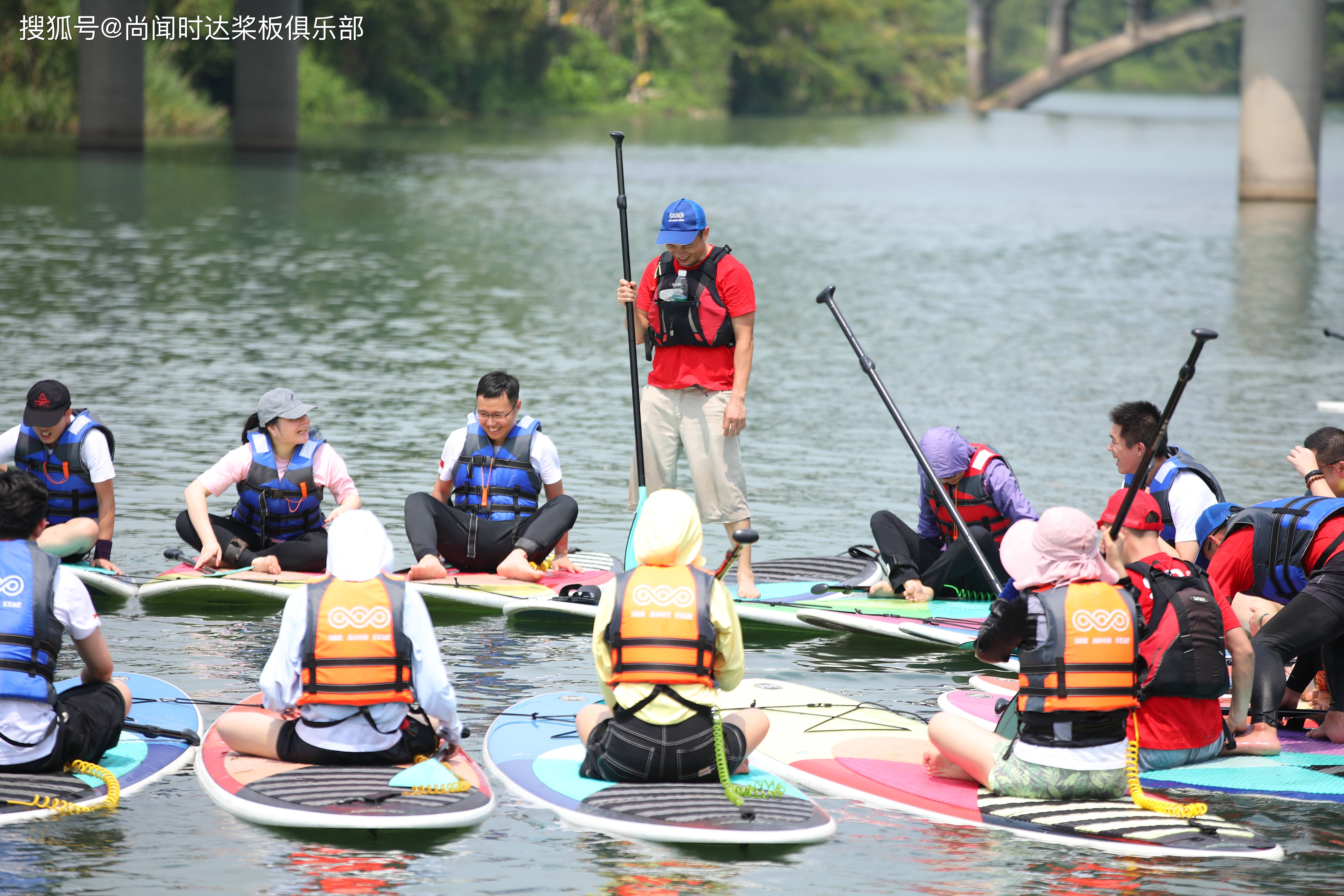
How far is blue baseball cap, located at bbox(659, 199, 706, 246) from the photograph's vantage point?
786 centimetres

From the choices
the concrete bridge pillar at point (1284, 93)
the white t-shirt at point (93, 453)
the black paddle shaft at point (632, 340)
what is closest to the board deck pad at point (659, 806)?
the black paddle shaft at point (632, 340)

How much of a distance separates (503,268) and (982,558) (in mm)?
16677

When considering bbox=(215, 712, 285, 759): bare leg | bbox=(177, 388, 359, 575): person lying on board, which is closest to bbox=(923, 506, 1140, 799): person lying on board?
bbox=(215, 712, 285, 759): bare leg

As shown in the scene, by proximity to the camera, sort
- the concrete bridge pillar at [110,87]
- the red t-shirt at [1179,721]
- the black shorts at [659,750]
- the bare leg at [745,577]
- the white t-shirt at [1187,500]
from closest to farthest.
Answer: the black shorts at [659,750] < the red t-shirt at [1179,721] < the white t-shirt at [1187,500] < the bare leg at [745,577] < the concrete bridge pillar at [110,87]

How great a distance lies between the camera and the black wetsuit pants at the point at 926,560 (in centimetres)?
818

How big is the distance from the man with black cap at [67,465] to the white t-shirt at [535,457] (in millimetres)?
1633

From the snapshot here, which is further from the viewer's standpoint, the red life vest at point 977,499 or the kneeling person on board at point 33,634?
the red life vest at point 977,499

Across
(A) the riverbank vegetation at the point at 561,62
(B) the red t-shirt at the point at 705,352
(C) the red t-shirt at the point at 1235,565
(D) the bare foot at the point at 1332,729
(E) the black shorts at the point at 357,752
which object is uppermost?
(A) the riverbank vegetation at the point at 561,62

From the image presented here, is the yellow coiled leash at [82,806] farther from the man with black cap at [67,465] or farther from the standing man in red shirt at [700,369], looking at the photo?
the standing man in red shirt at [700,369]

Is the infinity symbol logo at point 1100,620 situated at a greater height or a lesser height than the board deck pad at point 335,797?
greater

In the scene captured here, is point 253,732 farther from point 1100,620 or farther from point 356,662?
point 1100,620

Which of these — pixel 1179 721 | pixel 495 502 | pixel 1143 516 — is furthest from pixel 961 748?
pixel 495 502

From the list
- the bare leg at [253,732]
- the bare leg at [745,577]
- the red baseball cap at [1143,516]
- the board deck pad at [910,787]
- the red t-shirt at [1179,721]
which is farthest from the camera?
the bare leg at [745,577]

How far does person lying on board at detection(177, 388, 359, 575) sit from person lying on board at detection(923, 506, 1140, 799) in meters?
3.72
